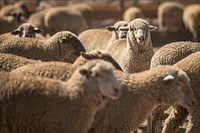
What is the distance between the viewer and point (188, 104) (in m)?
6.77

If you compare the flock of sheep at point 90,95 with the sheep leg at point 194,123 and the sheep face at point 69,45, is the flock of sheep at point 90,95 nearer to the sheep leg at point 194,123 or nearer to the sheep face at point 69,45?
the sheep leg at point 194,123

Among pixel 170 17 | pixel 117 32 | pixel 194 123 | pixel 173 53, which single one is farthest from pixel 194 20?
pixel 194 123

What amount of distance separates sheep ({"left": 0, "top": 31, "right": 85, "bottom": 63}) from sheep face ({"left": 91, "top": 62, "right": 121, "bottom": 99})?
3.87m

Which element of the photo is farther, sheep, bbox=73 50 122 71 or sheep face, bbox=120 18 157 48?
sheep face, bbox=120 18 157 48

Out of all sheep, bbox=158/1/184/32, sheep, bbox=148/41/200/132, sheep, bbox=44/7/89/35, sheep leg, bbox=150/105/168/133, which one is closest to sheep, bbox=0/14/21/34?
sheep, bbox=44/7/89/35

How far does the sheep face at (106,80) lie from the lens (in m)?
6.16

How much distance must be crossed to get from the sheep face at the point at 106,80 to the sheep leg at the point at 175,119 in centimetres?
214

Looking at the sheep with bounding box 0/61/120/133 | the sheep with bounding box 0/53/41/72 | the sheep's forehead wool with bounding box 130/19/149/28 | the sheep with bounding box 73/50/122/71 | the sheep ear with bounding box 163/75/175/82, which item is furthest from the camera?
the sheep's forehead wool with bounding box 130/19/149/28

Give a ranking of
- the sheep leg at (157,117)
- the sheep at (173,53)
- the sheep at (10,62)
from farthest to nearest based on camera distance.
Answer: the sheep at (173,53) < the sheep leg at (157,117) < the sheep at (10,62)

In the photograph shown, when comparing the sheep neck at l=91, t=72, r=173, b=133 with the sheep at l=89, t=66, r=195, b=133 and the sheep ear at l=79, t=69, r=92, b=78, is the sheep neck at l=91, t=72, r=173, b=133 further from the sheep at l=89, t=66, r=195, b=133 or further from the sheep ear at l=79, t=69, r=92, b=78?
the sheep ear at l=79, t=69, r=92, b=78

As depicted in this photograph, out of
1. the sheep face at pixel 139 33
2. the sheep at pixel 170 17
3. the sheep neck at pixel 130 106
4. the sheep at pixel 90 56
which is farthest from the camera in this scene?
the sheep at pixel 170 17

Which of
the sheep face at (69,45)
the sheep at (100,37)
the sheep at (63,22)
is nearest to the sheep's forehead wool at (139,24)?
the sheep face at (69,45)

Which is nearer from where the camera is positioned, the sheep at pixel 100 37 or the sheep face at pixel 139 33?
the sheep face at pixel 139 33

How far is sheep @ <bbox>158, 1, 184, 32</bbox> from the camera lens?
2158 centimetres
